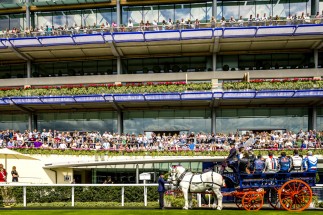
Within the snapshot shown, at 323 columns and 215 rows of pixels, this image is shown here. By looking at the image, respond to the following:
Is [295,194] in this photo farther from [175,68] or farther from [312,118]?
[175,68]

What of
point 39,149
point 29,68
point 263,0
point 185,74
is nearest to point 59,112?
point 29,68

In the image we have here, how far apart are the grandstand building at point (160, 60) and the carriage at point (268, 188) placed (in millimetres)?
18189

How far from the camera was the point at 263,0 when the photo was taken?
39000 mm

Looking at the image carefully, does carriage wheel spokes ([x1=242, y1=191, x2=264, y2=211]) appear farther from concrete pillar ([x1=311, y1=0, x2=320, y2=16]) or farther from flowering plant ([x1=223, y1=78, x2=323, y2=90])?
concrete pillar ([x1=311, y1=0, x2=320, y2=16])

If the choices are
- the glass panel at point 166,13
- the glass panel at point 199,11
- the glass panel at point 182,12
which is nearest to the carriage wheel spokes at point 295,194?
the glass panel at point 199,11

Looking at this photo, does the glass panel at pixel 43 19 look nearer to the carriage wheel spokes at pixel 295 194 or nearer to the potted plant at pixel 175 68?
the potted plant at pixel 175 68

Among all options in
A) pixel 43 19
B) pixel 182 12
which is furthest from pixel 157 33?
pixel 43 19

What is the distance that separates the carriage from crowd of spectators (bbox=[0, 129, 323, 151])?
1378 centimetres

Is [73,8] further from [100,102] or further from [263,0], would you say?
[263,0]

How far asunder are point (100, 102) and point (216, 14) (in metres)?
13.9

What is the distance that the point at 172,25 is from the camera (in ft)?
117

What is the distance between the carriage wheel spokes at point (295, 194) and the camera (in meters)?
16.0

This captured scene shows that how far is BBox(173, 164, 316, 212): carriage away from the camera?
16.0 m

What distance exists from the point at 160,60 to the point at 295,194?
84.4 feet
